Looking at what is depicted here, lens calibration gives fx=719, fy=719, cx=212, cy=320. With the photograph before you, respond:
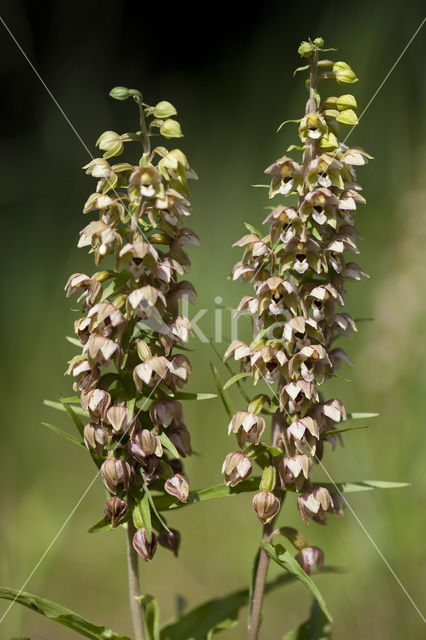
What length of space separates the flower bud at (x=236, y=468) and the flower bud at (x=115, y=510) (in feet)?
0.86

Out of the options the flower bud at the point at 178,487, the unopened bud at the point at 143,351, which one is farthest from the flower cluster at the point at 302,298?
the unopened bud at the point at 143,351

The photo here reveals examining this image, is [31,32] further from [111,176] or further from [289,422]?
[289,422]

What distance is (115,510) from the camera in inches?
67.7

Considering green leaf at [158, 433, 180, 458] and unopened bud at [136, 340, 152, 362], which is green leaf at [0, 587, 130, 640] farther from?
unopened bud at [136, 340, 152, 362]

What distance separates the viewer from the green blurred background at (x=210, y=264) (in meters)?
2.68

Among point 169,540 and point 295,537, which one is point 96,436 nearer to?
point 169,540

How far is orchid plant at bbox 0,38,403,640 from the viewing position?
5.51 ft

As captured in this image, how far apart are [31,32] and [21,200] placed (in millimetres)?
1003

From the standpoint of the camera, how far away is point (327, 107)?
5.97ft

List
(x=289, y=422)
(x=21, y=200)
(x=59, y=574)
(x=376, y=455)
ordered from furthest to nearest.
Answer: (x=21, y=200)
(x=376, y=455)
(x=59, y=574)
(x=289, y=422)

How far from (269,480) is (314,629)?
0.60 meters

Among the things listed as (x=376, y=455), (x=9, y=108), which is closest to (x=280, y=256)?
(x=376, y=455)

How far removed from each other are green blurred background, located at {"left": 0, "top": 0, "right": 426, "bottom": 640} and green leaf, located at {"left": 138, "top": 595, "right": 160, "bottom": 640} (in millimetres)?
495

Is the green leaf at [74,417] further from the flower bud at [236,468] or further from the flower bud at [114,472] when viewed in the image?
the flower bud at [236,468]
